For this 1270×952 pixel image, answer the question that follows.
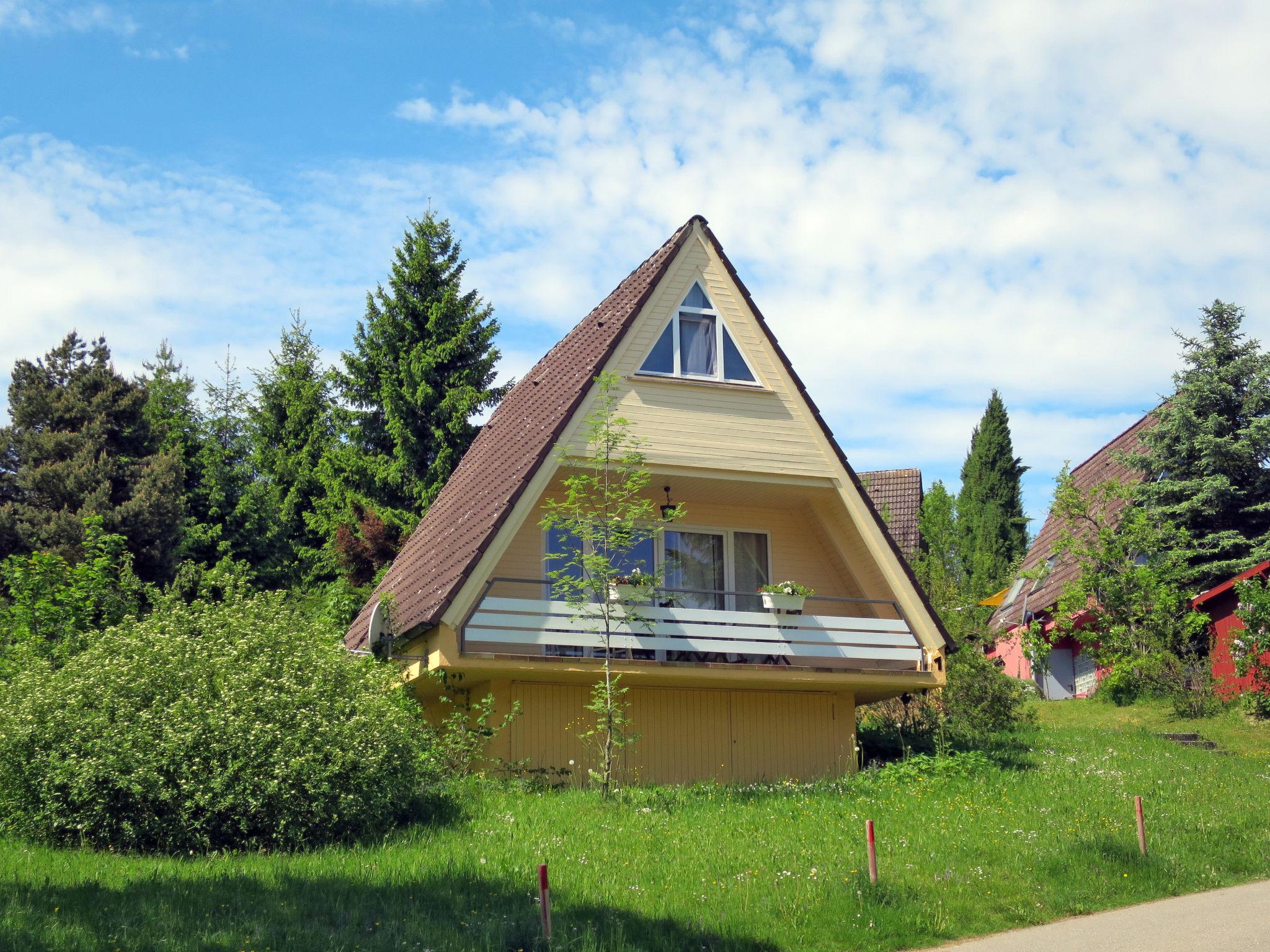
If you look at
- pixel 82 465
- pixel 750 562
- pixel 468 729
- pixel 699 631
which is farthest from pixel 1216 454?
pixel 82 465

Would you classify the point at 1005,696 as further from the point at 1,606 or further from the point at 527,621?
the point at 1,606

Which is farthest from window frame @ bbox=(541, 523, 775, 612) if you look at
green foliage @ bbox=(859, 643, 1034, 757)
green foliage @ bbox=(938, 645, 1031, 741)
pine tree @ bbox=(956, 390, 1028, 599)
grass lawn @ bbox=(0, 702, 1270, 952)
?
pine tree @ bbox=(956, 390, 1028, 599)

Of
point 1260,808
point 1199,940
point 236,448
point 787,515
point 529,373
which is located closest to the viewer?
point 1199,940

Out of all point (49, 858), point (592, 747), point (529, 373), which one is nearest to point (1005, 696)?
point (592, 747)

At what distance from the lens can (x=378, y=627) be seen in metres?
16.7

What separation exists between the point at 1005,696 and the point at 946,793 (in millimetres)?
6523

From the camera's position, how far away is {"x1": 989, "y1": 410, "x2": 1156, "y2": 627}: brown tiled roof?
3341cm

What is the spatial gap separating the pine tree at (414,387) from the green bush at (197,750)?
19.0 meters

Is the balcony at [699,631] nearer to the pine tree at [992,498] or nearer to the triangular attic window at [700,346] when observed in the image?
the triangular attic window at [700,346]

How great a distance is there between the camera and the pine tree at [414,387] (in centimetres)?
3350

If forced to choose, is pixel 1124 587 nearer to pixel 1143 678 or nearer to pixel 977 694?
pixel 1143 678

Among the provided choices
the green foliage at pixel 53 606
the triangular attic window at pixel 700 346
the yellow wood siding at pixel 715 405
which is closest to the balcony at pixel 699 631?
the yellow wood siding at pixel 715 405

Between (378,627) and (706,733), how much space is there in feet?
16.3

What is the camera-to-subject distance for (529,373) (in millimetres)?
22781
